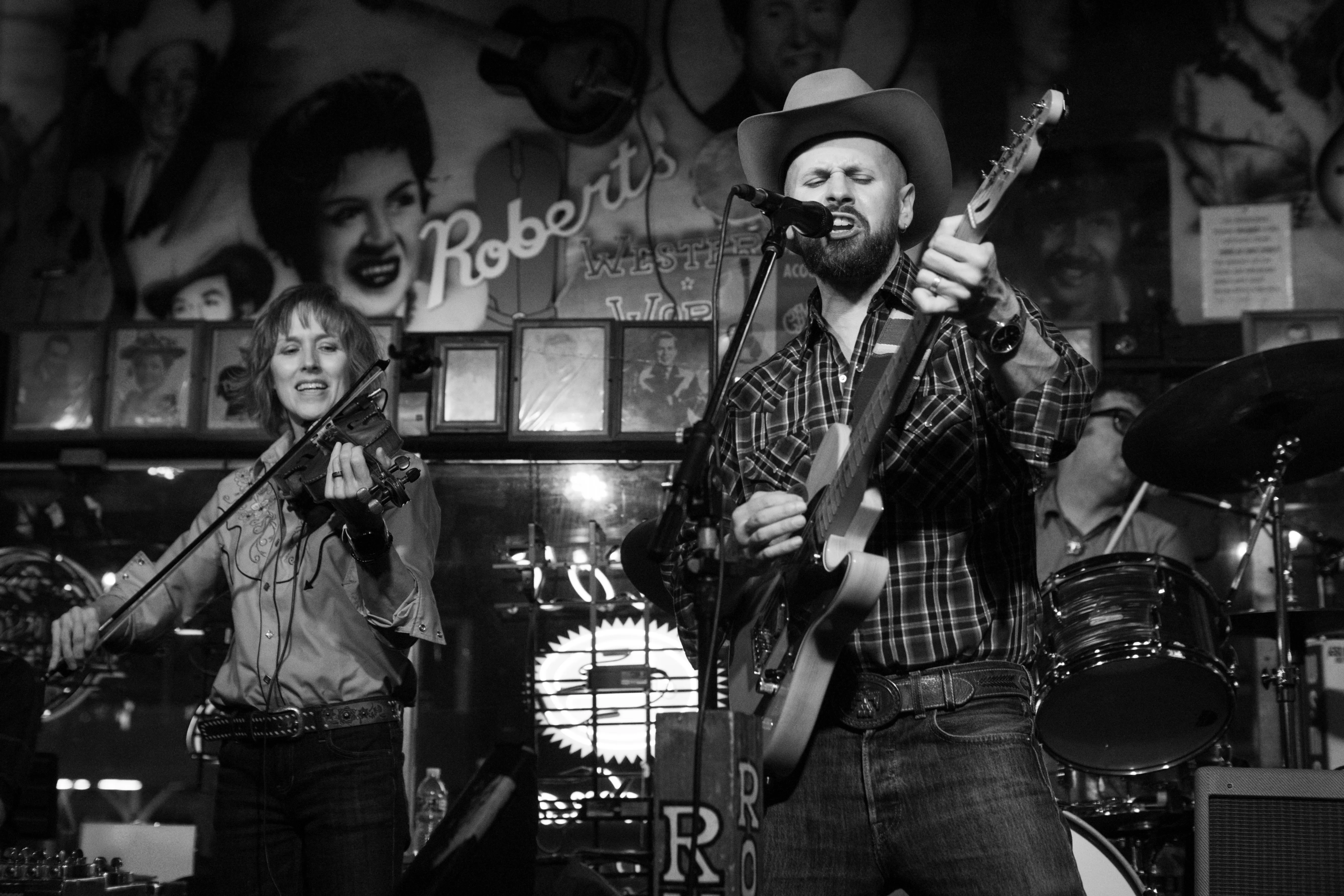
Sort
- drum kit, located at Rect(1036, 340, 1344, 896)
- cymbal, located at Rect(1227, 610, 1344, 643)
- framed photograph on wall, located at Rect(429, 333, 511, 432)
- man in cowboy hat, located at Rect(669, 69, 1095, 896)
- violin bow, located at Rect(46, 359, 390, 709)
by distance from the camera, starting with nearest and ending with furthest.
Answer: man in cowboy hat, located at Rect(669, 69, 1095, 896), violin bow, located at Rect(46, 359, 390, 709), drum kit, located at Rect(1036, 340, 1344, 896), cymbal, located at Rect(1227, 610, 1344, 643), framed photograph on wall, located at Rect(429, 333, 511, 432)

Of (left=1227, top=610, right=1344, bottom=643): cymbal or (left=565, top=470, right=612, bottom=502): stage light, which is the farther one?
(left=565, top=470, right=612, bottom=502): stage light

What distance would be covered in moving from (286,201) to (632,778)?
Answer: 3.89 m

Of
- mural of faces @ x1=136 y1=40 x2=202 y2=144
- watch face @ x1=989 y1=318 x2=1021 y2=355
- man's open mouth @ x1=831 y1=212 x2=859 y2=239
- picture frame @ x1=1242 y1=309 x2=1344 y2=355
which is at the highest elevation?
mural of faces @ x1=136 y1=40 x2=202 y2=144

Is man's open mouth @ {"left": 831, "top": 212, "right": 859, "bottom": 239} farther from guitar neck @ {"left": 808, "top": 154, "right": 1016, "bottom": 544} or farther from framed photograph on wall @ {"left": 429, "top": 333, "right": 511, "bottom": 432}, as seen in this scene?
framed photograph on wall @ {"left": 429, "top": 333, "right": 511, "bottom": 432}

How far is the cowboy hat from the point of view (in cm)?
294

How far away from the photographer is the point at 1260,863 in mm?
3455

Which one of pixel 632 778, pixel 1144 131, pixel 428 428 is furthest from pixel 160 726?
pixel 1144 131

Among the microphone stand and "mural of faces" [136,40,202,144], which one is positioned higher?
"mural of faces" [136,40,202,144]

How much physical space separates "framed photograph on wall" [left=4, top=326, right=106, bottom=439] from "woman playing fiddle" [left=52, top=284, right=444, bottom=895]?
395cm

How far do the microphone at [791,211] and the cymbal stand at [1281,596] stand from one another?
104 inches

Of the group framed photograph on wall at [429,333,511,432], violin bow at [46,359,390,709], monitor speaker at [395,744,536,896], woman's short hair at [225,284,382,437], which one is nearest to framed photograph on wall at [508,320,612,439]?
framed photograph on wall at [429,333,511,432]

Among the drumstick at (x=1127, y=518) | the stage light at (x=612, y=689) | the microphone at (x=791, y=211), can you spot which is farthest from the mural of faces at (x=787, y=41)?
the microphone at (x=791, y=211)

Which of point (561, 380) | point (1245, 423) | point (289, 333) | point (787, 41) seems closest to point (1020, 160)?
point (289, 333)

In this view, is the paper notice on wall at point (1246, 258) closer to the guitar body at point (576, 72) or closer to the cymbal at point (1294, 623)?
the cymbal at point (1294, 623)
